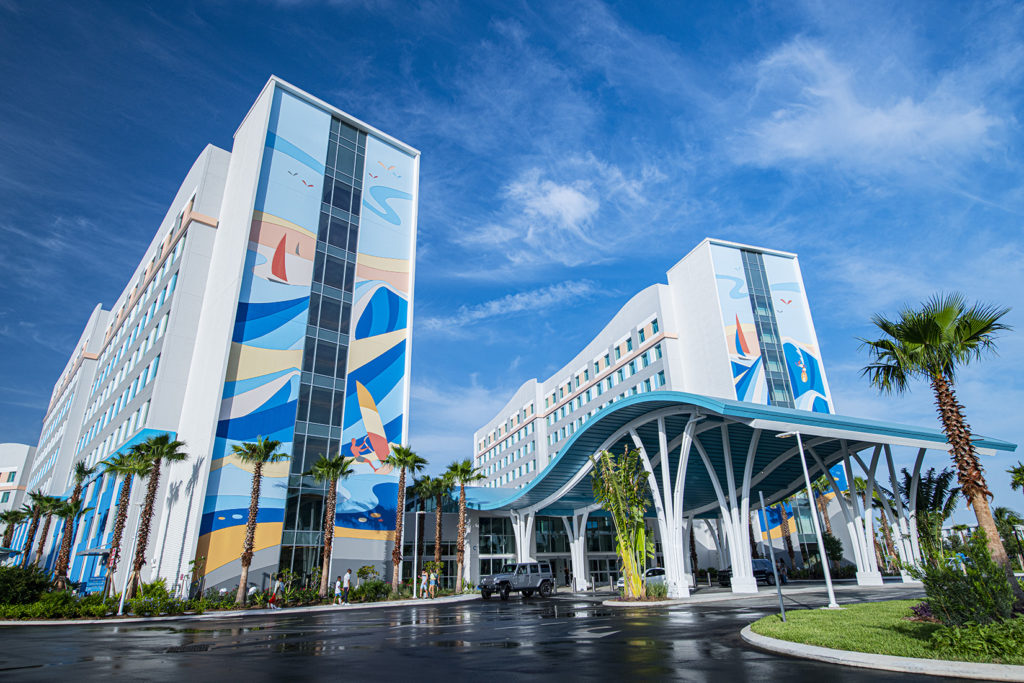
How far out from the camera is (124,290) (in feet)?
219

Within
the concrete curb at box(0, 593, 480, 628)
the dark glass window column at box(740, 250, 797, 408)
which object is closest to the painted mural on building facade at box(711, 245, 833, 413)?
the dark glass window column at box(740, 250, 797, 408)

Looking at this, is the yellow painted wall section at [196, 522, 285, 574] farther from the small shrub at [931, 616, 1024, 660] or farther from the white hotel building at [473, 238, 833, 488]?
the small shrub at [931, 616, 1024, 660]

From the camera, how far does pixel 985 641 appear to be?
9.16m

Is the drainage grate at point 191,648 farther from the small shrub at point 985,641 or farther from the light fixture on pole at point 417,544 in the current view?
the light fixture on pole at point 417,544

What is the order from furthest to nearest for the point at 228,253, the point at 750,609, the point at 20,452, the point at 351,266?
the point at 20,452, the point at 351,266, the point at 228,253, the point at 750,609

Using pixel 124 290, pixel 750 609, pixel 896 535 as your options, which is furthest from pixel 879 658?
pixel 124 290

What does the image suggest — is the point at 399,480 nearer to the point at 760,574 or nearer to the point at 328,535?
→ the point at 328,535

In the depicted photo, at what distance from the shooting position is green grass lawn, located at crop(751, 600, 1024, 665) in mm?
9930

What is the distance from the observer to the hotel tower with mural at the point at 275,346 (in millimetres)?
35938

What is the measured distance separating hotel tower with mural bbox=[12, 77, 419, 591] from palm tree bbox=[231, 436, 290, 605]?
117 centimetres

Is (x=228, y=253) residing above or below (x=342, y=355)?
above

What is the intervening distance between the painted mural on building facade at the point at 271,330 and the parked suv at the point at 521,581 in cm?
1393

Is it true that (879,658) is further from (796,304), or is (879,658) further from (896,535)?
(796,304)

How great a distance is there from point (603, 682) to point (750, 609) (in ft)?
50.1
